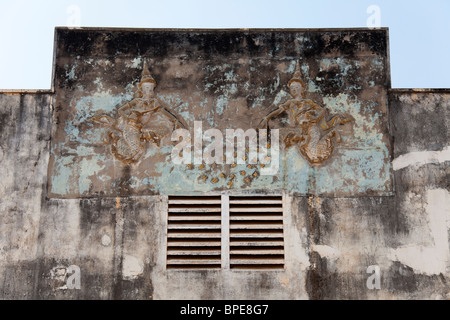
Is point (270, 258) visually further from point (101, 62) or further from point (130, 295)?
point (101, 62)

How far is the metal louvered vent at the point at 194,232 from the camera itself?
442 inches

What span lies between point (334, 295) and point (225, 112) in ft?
11.9

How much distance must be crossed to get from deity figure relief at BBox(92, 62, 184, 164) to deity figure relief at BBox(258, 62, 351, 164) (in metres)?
1.77

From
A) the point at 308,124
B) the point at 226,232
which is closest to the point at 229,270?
the point at 226,232

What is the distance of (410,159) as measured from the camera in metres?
11.8

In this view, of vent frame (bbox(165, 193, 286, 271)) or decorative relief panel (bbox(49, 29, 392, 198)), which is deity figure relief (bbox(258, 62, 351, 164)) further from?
vent frame (bbox(165, 193, 286, 271))

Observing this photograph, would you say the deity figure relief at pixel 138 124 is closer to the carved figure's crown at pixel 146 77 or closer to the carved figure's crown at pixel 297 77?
the carved figure's crown at pixel 146 77

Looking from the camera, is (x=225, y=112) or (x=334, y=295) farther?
(x=225, y=112)

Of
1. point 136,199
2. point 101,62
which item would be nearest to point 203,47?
point 101,62

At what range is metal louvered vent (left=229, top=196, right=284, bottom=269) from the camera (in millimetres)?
11242

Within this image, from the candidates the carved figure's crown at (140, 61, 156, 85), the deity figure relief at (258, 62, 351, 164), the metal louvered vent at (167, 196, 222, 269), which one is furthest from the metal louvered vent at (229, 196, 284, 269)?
the carved figure's crown at (140, 61, 156, 85)

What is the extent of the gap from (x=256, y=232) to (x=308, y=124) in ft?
6.89

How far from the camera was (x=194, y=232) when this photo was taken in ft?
37.5

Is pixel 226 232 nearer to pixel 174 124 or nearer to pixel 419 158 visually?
pixel 174 124
